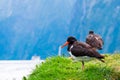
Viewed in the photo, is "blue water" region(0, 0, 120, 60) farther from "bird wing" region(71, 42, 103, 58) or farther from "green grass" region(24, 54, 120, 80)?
"bird wing" region(71, 42, 103, 58)

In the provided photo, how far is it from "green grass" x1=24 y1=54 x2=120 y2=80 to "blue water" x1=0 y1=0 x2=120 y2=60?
23.1m

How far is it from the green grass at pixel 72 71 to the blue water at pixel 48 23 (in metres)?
23.1

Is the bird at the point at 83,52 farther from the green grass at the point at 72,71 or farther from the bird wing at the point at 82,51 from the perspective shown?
the green grass at the point at 72,71

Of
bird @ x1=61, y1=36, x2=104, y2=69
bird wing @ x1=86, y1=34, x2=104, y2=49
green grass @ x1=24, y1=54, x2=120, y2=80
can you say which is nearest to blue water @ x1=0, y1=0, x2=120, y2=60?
bird wing @ x1=86, y1=34, x2=104, y2=49

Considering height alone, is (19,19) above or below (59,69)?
above

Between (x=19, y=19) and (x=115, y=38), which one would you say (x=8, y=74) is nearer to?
(x=115, y=38)

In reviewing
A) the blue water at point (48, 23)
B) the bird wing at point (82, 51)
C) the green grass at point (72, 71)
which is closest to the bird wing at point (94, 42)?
the green grass at point (72, 71)

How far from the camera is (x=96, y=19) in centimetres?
3844

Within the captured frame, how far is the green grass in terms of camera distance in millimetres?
8664

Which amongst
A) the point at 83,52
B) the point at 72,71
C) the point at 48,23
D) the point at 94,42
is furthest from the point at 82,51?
the point at 48,23

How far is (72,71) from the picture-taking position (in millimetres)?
9531

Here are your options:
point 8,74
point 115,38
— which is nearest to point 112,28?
point 115,38

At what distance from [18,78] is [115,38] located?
22.9 meters

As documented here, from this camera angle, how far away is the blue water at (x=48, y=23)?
35.5 metres
